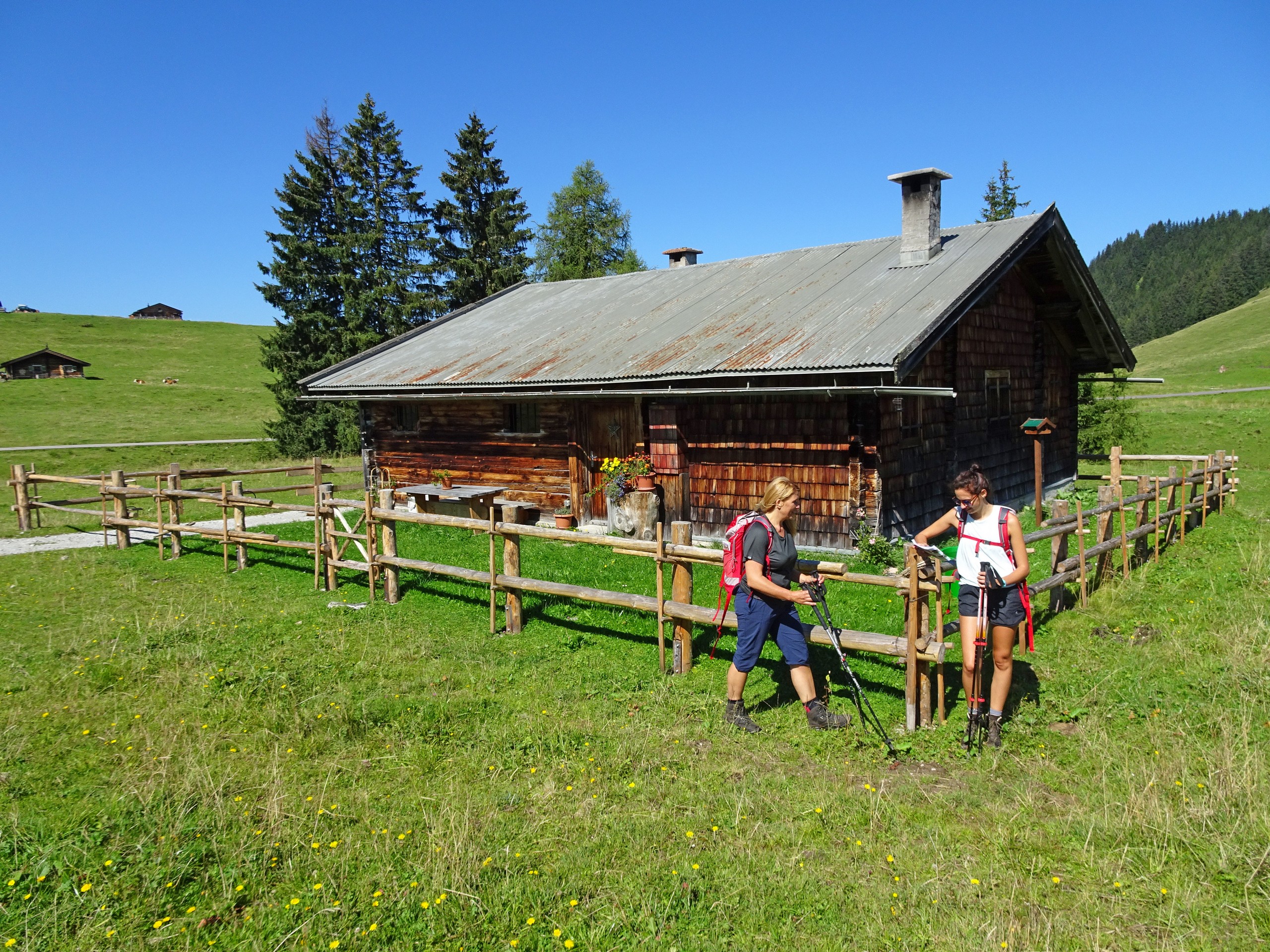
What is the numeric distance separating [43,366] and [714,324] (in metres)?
59.1

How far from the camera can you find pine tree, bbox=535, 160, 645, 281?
42.8m

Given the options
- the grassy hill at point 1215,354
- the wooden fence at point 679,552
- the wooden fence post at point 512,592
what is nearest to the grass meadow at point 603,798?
the wooden fence post at point 512,592

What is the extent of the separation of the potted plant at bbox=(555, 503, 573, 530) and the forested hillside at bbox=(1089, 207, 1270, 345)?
9136cm

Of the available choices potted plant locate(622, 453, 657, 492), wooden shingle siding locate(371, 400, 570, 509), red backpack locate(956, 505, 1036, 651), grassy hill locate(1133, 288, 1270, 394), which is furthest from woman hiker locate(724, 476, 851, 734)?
grassy hill locate(1133, 288, 1270, 394)

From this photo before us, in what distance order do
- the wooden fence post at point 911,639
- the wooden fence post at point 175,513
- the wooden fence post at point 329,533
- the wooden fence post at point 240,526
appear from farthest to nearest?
the wooden fence post at point 175,513 → the wooden fence post at point 240,526 → the wooden fence post at point 329,533 → the wooden fence post at point 911,639

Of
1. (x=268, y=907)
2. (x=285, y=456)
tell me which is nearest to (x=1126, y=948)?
(x=268, y=907)

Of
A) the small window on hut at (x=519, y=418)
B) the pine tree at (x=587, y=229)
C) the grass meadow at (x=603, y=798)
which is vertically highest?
the pine tree at (x=587, y=229)

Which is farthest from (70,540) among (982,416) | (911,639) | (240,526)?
(982,416)

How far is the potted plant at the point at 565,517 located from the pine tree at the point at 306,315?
71.0ft

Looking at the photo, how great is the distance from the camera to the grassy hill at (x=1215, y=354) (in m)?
55.6

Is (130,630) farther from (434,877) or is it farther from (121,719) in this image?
(434,877)

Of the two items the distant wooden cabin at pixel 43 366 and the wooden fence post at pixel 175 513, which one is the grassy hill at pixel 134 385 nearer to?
the distant wooden cabin at pixel 43 366

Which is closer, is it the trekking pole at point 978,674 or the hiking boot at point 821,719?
the trekking pole at point 978,674

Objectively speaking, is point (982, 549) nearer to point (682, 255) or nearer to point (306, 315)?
point (682, 255)
